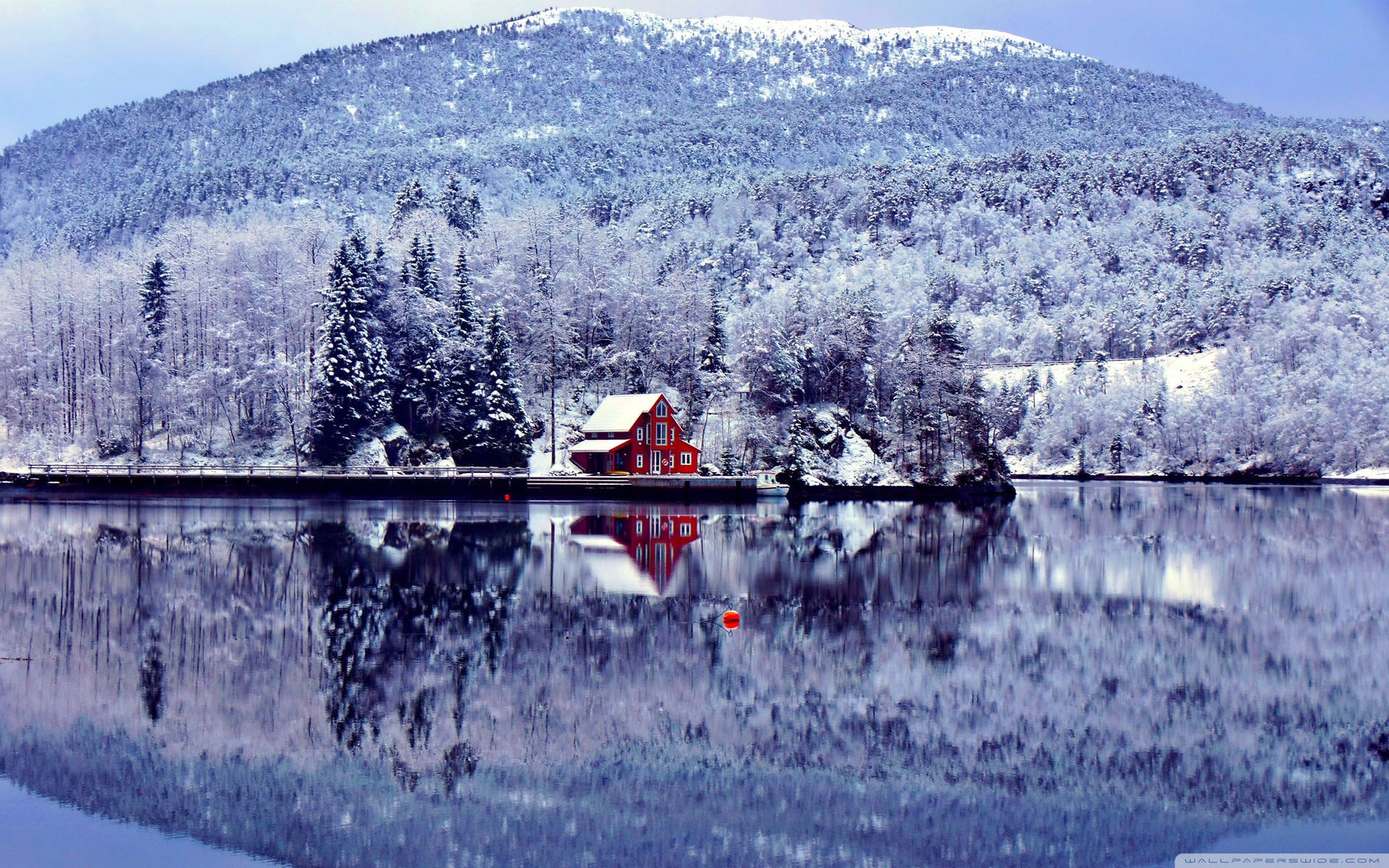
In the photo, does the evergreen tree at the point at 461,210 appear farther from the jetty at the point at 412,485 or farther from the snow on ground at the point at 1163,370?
the snow on ground at the point at 1163,370

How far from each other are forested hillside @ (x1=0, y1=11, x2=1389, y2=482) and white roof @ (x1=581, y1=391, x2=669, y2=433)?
4859mm

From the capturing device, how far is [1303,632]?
28.7 meters

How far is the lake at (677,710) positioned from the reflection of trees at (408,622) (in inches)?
4.5

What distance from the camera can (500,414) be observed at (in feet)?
249

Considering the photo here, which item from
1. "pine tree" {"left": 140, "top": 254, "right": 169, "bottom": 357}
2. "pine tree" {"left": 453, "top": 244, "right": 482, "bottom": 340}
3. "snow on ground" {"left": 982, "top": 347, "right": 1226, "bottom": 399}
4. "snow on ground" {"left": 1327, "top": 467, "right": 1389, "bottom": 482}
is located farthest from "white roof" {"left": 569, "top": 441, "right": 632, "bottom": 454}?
"snow on ground" {"left": 1327, "top": 467, "right": 1389, "bottom": 482}

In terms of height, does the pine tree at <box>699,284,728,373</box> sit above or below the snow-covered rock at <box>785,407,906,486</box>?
above

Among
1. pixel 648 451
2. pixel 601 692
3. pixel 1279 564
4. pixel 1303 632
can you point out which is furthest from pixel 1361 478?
pixel 601 692

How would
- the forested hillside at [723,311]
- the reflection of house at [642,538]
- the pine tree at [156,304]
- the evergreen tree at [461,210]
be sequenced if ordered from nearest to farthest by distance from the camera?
the reflection of house at [642,538] < the forested hillside at [723,311] < the pine tree at [156,304] < the evergreen tree at [461,210]

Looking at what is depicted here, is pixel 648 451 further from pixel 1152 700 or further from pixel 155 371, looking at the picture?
pixel 1152 700

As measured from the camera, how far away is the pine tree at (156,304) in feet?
297

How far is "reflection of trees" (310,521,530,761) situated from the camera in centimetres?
2009

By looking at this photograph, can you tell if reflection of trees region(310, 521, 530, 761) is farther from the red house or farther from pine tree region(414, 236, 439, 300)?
pine tree region(414, 236, 439, 300)

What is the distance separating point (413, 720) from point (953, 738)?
28.5ft

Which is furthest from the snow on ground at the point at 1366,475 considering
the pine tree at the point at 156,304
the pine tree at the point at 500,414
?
the pine tree at the point at 156,304
